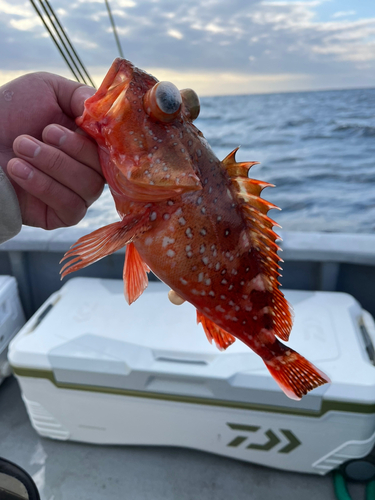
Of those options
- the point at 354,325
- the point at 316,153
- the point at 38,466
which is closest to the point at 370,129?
the point at 316,153

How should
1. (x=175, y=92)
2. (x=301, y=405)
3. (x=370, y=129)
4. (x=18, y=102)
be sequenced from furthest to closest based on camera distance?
1. (x=370, y=129)
2. (x=301, y=405)
3. (x=18, y=102)
4. (x=175, y=92)

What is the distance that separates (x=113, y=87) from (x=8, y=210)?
1.76 ft

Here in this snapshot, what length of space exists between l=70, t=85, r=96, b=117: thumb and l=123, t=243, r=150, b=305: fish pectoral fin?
21.0 inches

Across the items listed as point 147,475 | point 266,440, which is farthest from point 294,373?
point 147,475

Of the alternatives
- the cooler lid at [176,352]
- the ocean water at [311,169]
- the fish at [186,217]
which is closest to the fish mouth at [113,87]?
the fish at [186,217]

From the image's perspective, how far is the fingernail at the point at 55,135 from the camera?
1.21 metres

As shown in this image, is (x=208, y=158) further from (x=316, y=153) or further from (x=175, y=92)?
(x=316, y=153)

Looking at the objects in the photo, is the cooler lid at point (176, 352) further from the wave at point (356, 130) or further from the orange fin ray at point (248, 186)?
the wave at point (356, 130)

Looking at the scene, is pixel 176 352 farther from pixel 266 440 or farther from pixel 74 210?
pixel 74 210

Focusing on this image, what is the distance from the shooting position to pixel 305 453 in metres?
2.58

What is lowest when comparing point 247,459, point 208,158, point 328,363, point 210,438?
point 247,459

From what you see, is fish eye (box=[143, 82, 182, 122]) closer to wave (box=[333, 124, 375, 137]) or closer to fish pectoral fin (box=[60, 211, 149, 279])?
fish pectoral fin (box=[60, 211, 149, 279])

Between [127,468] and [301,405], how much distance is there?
1.40m

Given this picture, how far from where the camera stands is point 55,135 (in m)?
1.21
